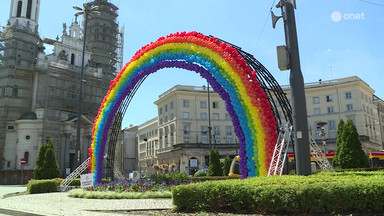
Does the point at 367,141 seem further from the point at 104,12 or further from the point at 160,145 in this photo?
the point at 104,12

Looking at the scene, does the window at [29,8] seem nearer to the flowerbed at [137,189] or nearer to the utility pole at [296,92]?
the flowerbed at [137,189]

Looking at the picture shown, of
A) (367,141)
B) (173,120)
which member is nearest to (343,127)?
(367,141)

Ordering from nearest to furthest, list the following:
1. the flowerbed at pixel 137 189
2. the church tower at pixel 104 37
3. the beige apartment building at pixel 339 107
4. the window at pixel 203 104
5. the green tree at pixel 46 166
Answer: the flowerbed at pixel 137 189, the green tree at pixel 46 166, the church tower at pixel 104 37, the beige apartment building at pixel 339 107, the window at pixel 203 104

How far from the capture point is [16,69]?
51.2 metres

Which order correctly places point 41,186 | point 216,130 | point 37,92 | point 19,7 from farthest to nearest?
point 216,130, point 19,7, point 37,92, point 41,186

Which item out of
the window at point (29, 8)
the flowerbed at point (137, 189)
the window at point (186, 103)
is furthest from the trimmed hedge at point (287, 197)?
the window at point (186, 103)

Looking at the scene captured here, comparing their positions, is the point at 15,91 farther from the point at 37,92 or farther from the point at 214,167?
the point at 214,167

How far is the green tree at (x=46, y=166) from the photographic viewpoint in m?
26.8

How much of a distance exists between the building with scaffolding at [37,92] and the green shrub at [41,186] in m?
26.0

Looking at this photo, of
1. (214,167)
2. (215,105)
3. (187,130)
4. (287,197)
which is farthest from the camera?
(215,105)

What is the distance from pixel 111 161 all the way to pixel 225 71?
1323 centimetres

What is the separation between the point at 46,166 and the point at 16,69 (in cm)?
3047

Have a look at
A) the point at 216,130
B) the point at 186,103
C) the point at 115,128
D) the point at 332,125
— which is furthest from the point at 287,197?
the point at 332,125

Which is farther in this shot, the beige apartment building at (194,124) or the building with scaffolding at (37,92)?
the beige apartment building at (194,124)
